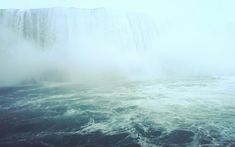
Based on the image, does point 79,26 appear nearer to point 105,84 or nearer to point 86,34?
point 86,34

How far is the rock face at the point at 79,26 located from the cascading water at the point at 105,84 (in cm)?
8

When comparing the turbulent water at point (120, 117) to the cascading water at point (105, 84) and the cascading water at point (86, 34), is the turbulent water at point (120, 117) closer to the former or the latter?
the cascading water at point (105, 84)

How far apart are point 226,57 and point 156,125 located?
79.1ft

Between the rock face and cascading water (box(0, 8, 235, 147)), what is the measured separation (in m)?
0.08

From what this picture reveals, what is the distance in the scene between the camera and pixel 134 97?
12.8 meters

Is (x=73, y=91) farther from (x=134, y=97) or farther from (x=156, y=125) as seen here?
(x=156, y=125)

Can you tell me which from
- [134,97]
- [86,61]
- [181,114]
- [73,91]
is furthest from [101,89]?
[181,114]

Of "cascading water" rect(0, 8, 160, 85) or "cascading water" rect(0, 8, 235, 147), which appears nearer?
"cascading water" rect(0, 8, 235, 147)

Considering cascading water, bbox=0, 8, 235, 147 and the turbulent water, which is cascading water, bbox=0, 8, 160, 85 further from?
the turbulent water

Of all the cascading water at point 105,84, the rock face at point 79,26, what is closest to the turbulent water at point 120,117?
the cascading water at point 105,84

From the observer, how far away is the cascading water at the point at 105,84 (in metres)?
7.68

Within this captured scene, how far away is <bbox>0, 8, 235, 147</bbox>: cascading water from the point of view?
25.2 feet

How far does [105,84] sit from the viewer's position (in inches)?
686

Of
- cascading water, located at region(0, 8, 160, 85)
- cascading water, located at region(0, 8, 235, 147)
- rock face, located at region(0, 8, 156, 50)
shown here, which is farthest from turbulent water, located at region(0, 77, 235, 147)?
rock face, located at region(0, 8, 156, 50)
